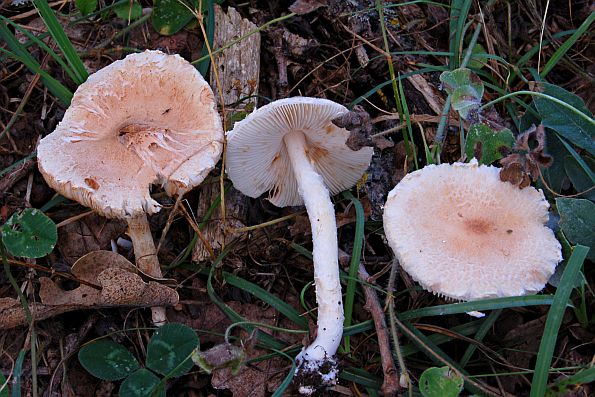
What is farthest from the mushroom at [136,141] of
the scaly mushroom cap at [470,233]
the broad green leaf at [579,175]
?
the broad green leaf at [579,175]

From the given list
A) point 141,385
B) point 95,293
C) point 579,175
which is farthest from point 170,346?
point 579,175

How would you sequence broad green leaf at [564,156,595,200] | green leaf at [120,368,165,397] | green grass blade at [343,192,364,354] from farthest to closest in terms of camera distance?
broad green leaf at [564,156,595,200]
green grass blade at [343,192,364,354]
green leaf at [120,368,165,397]

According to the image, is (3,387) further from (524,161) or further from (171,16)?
(524,161)

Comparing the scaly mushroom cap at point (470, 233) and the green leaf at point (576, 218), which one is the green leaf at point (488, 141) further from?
the green leaf at point (576, 218)

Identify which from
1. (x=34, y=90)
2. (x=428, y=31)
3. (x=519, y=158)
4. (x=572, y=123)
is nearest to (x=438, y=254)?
(x=519, y=158)

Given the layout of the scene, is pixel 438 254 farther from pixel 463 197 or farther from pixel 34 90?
pixel 34 90

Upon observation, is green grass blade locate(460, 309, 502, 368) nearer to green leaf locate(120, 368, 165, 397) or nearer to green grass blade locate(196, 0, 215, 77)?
green leaf locate(120, 368, 165, 397)

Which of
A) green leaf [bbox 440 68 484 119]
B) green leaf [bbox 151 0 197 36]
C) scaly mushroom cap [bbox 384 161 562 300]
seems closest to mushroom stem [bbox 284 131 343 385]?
scaly mushroom cap [bbox 384 161 562 300]
